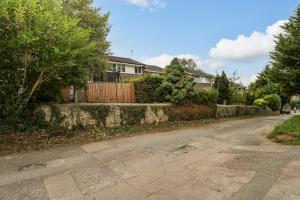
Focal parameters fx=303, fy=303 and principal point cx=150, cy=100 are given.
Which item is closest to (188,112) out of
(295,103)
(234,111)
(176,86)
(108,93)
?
(176,86)

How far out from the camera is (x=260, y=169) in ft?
28.8

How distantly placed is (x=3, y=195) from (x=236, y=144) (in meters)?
9.56

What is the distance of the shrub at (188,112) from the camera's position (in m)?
20.3

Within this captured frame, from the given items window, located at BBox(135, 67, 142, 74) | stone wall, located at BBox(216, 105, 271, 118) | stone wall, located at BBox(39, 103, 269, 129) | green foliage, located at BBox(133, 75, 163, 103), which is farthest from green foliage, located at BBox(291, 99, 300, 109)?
green foliage, located at BBox(133, 75, 163, 103)

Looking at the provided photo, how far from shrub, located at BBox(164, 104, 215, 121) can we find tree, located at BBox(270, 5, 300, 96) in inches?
226

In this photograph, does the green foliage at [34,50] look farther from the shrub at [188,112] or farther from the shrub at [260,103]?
the shrub at [260,103]

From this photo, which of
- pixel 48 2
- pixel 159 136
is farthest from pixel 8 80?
pixel 159 136

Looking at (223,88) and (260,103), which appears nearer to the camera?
(223,88)

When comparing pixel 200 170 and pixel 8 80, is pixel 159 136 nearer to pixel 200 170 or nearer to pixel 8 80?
pixel 200 170

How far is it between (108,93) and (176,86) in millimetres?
4761

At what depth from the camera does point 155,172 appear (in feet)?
28.7

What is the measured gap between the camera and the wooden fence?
789 inches

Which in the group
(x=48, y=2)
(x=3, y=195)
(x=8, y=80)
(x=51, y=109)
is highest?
(x=48, y=2)

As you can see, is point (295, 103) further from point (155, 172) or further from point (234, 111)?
point (155, 172)
